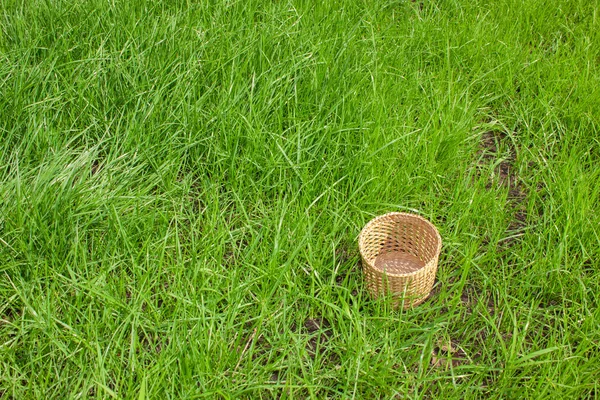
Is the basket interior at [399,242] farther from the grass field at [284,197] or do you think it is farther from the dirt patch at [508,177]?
the dirt patch at [508,177]

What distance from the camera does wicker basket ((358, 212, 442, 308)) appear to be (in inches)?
80.7

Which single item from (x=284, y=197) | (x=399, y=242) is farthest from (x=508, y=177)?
(x=284, y=197)

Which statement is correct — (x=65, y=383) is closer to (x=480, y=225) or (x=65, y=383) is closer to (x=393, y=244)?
(x=393, y=244)

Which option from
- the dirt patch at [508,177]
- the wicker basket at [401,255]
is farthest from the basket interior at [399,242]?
the dirt patch at [508,177]

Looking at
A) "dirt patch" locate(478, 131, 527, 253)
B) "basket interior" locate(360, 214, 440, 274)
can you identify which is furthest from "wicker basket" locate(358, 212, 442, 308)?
"dirt patch" locate(478, 131, 527, 253)

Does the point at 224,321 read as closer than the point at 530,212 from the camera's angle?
Yes

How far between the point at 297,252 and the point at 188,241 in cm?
41

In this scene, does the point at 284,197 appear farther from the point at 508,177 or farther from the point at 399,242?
the point at 508,177

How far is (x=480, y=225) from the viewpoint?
2.49 m

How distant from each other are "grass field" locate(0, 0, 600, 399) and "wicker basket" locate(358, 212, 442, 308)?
7cm

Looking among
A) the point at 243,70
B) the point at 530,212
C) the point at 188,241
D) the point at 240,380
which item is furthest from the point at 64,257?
the point at 530,212

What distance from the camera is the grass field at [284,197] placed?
6.37 feet

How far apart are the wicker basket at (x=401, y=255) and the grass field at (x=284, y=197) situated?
0.07m

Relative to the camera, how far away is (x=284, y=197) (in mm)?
2467
